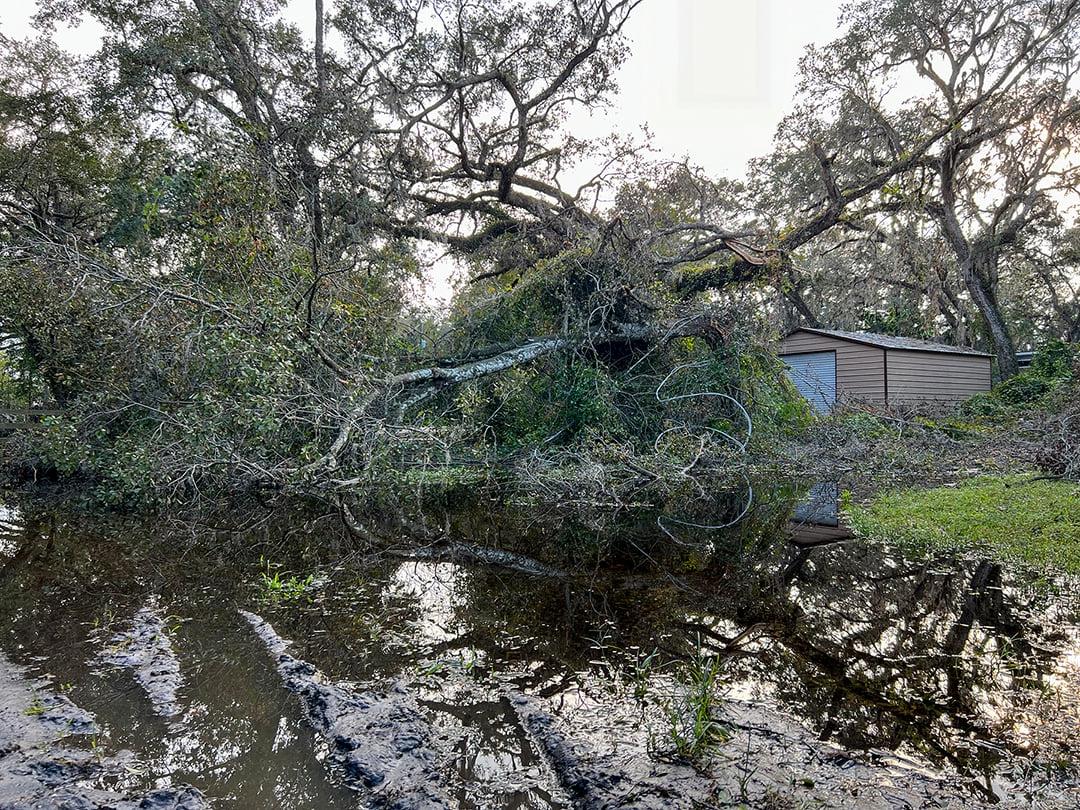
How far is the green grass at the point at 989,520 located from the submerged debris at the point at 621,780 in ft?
12.8

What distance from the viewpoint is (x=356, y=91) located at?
11.2 meters

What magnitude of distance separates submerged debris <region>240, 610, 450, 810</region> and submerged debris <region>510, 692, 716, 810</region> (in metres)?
0.44

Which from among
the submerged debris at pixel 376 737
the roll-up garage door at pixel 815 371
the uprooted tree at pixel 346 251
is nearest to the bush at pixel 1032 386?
the roll-up garage door at pixel 815 371

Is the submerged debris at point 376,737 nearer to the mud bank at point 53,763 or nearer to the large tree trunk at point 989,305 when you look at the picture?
the mud bank at point 53,763

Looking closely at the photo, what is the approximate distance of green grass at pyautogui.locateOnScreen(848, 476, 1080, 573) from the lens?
4.72m

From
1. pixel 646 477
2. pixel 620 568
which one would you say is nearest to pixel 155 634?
pixel 620 568

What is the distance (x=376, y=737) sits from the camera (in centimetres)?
233

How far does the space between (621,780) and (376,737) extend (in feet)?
3.15

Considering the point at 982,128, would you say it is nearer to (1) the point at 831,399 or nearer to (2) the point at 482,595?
(1) the point at 831,399

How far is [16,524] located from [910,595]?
8714 millimetres

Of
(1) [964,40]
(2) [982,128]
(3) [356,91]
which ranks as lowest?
(3) [356,91]

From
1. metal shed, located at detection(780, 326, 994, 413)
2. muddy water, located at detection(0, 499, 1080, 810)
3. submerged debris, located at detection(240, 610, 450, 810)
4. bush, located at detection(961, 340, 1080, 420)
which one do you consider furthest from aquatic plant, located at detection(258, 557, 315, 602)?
bush, located at detection(961, 340, 1080, 420)

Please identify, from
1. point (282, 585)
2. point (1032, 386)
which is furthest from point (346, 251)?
point (1032, 386)

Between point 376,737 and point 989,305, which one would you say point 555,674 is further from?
point 989,305
